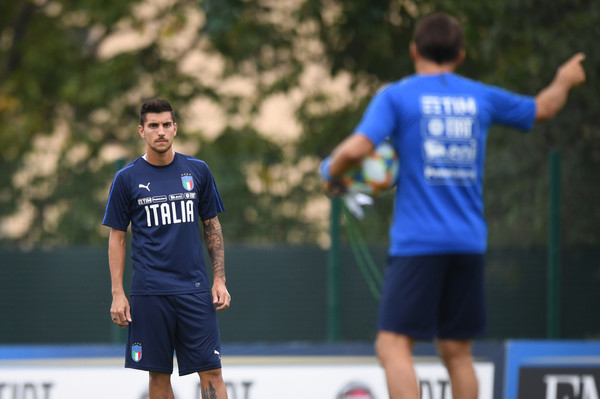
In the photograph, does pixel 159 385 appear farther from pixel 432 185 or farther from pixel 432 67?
pixel 432 67

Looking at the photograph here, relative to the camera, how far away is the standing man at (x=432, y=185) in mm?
3773

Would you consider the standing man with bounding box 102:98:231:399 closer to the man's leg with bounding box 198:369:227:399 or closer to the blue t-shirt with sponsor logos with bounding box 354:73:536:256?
the man's leg with bounding box 198:369:227:399

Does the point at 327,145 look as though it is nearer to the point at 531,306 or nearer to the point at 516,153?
the point at 516,153

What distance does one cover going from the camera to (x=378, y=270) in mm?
7977

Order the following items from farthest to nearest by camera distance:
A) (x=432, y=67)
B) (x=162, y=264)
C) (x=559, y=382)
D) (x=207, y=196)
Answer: (x=559, y=382)
(x=207, y=196)
(x=162, y=264)
(x=432, y=67)

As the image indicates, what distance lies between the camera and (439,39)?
151 inches

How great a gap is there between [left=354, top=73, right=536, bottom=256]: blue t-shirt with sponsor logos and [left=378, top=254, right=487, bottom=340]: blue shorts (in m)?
0.06

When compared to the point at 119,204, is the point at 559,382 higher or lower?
lower

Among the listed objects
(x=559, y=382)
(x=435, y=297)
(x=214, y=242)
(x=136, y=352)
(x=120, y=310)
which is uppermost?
(x=214, y=242)

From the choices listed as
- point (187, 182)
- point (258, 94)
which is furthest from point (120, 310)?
point (258, 94)

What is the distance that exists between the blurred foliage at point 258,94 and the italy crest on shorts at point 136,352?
10.7 ft

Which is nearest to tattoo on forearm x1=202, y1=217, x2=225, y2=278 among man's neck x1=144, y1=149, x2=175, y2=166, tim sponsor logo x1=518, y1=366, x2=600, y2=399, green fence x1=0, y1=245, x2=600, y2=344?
man's neck x1=144, y1=149, x2=175, y2=166

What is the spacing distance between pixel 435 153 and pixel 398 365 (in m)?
0.90

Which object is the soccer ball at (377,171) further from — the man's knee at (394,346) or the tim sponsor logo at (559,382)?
the tim sponsor logo at (559,382)
